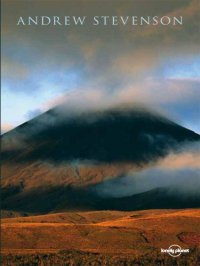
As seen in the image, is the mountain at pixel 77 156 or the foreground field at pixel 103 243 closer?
the foreground field at pixel 103 243

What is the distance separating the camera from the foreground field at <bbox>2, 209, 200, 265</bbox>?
72.4 ft

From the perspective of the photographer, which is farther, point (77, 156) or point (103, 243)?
point (77, 156)

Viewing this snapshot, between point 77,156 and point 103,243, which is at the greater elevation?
point 77,156

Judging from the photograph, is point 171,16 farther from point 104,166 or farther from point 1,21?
point 104,166

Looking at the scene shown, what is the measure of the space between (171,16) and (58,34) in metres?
5.29

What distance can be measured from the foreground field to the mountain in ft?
44.8

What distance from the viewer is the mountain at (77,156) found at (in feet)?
165

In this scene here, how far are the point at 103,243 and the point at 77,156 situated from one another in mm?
26557

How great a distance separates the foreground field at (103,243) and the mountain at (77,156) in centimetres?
1367

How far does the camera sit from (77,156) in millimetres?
53156

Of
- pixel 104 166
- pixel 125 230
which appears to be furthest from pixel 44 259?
pixel 104 166

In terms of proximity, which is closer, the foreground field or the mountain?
the foreground field

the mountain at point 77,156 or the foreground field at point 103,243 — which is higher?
the mountain at point 77,156

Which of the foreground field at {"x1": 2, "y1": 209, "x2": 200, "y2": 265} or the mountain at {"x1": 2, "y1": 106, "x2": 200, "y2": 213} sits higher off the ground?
the mountain at {"x1": 2, "y1": 106, "x2": 200, "y2": 213}
